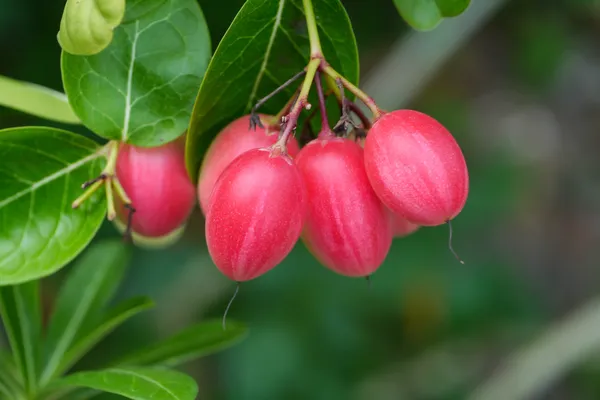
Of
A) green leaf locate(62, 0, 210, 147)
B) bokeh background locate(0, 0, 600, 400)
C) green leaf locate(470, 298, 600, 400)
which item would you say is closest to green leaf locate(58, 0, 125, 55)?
green leaf locate(62, 0, 210, 147)

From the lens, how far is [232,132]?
0.81 m

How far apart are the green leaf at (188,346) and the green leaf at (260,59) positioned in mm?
313

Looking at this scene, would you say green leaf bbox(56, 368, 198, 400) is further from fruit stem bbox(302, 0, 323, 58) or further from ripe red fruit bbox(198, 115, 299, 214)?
fruit stem bbox(302, 0, 323, 58)

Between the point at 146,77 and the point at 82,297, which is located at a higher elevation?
the point at 146,77

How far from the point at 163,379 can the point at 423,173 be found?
0.37m

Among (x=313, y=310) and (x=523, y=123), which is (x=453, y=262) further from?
(x=523, y=123)

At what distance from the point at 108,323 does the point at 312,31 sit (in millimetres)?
464

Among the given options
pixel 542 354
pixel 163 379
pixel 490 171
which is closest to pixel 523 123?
pixel 490 171

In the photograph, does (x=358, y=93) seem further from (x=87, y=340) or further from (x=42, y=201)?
(x=87, y=340)

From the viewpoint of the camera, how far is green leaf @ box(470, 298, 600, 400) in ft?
6.56

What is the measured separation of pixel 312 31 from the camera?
0.80 metres

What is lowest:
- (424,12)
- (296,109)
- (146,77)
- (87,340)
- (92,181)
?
(87,340)

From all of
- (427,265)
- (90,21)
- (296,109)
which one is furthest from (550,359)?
(90,21)

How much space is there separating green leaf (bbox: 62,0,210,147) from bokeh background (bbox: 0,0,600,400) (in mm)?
738
